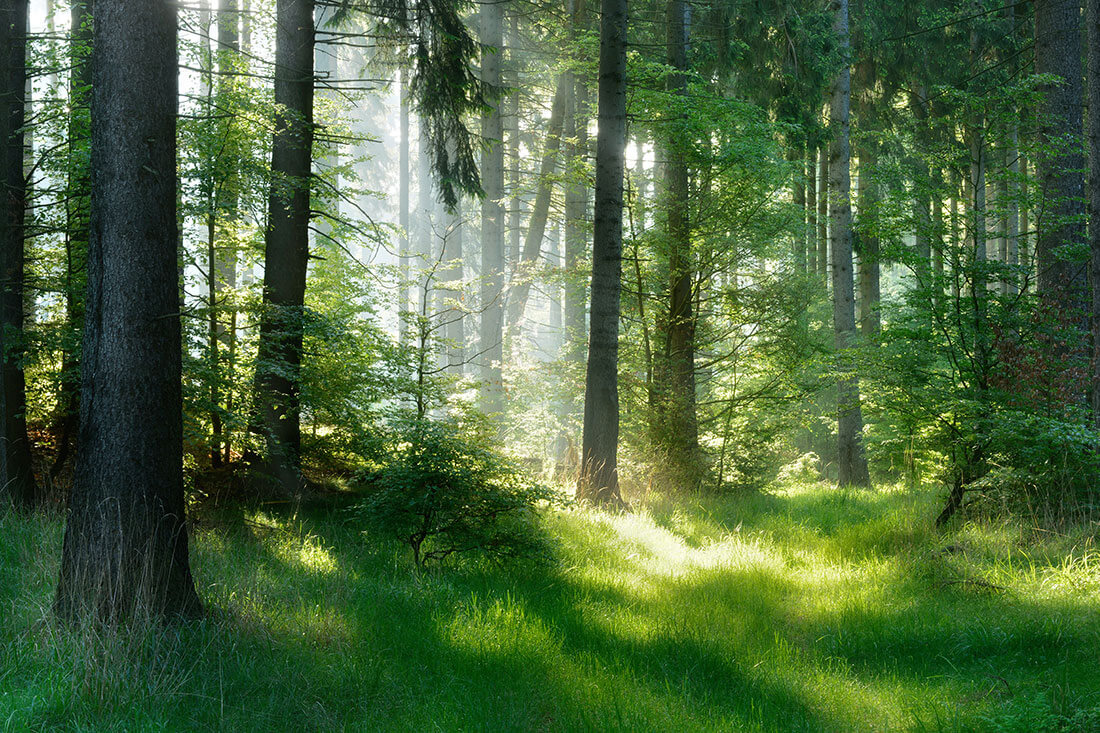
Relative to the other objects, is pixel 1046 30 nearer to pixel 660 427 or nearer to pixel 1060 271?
pixel 1060 271

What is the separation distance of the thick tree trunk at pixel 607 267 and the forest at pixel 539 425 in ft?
0.15

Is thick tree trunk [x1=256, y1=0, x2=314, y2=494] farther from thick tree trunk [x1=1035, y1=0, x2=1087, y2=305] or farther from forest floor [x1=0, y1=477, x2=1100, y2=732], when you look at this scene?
thick tree trunk [x1=1035, y1=0, x2=1087, y2=305]

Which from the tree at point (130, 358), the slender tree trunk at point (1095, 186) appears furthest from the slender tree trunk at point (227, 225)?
the slender tree trunk at point (1095, 186)

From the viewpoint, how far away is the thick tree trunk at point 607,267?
9.28m

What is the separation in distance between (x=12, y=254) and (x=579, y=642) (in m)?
6.53

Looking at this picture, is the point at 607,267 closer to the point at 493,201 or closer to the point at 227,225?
the point at 227,225

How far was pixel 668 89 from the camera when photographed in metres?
11.4

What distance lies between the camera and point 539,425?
1467 centimetres

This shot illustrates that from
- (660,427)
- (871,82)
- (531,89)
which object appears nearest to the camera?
(660,427)

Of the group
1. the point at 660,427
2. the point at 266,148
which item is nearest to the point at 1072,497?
the point at 660,427

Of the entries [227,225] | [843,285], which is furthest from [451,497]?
[843,285]

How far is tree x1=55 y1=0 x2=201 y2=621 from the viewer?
402 centimetres

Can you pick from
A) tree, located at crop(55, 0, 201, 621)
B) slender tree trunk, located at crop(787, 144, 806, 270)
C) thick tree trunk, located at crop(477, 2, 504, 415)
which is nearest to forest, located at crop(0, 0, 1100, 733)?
tree, located at crop(55, 0, 201, 621)

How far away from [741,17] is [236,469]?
11.3 metres
